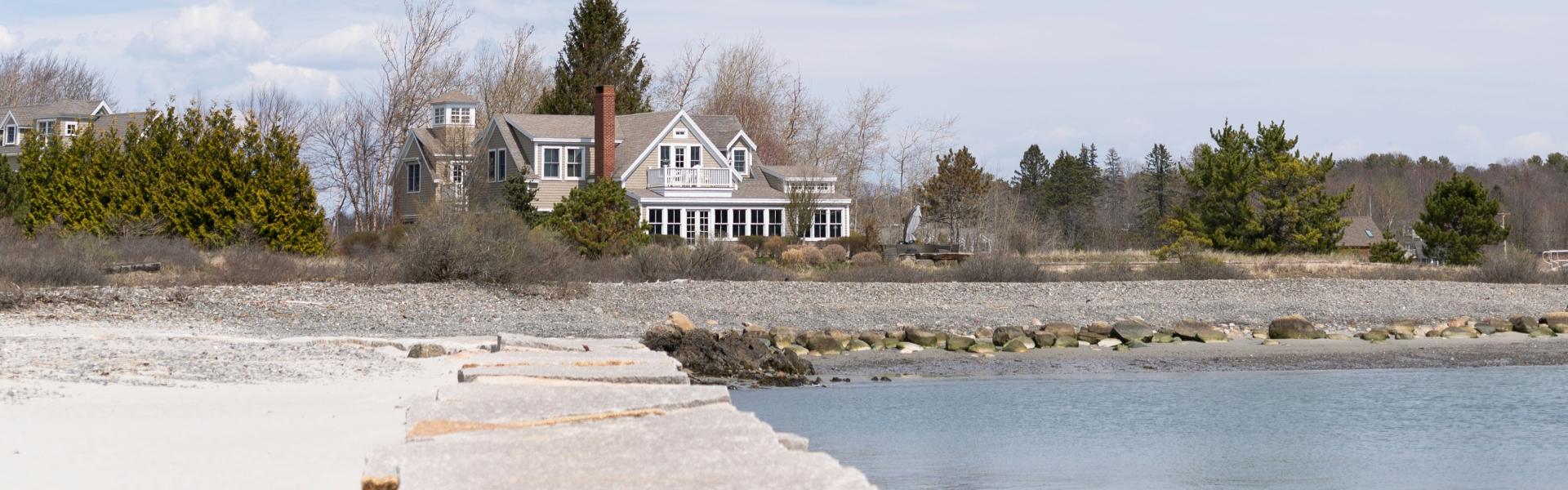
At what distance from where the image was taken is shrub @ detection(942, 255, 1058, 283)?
3195 centimetres

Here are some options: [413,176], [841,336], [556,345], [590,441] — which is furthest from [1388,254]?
[590,441]

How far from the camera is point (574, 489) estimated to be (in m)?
6.47

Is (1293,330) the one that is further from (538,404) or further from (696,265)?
(538,404)

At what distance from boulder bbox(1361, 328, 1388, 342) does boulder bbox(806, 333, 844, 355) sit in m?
9.67

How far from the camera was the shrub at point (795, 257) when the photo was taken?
120ft

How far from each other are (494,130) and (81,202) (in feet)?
49.4

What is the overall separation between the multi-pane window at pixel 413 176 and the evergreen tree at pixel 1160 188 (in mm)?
33199

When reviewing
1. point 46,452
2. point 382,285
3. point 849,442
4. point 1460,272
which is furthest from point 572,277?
point 1460,272

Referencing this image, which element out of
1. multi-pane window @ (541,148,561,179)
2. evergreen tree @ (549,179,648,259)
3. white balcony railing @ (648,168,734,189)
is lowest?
evergreen tree @ (549,179,648,259)

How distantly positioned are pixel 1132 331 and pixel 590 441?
18.2 meters

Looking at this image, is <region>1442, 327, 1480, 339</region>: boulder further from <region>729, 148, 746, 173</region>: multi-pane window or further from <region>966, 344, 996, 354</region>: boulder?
<region>729, 148, 746, 173</region>: multi-pane window

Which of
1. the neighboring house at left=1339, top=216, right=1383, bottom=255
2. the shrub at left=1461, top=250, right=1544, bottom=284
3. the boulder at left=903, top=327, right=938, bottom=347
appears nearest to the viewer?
the boulder at left=903, top=327, right=938, bottom=347

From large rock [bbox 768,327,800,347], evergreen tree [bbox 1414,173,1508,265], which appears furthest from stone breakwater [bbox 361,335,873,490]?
evergreen tree [bbox 1414,173,1508,265]

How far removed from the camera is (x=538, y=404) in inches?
354
